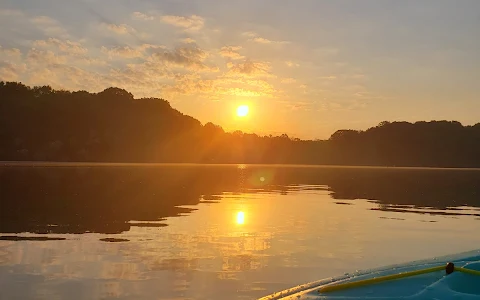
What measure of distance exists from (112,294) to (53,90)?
140 m

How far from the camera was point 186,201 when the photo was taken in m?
30.7

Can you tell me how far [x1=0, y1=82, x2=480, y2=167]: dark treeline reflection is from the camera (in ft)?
382

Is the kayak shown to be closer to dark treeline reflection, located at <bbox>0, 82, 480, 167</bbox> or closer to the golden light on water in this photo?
the golden light on water

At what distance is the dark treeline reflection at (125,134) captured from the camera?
11638cm

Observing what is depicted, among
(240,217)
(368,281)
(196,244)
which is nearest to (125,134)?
(240,217)

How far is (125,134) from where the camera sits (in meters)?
140

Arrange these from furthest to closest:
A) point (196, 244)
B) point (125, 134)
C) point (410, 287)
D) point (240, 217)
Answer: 1. point (125, 134)
2. point (240, 217)
3. point (196, 244)
4. point (410, 287)

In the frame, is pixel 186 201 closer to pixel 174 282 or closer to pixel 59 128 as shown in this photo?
pixel 174 282

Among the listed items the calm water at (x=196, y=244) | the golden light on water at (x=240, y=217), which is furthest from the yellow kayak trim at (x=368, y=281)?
the golden light on water at (x=240, y=217)

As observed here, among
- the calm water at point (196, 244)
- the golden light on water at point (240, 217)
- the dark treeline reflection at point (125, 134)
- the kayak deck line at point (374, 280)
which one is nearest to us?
the kayak deck line at point (374, 280)

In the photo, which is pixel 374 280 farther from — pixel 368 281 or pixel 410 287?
pixel 410 287

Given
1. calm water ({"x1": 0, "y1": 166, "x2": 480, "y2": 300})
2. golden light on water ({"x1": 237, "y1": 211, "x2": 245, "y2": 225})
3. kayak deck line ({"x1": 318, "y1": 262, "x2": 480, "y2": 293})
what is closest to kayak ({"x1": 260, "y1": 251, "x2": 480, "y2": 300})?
kayak deck line ({"x1": 318, "y1": 262, "x2": 480, "y2": 293})

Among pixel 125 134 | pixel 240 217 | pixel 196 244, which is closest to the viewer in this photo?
pixel 196 244

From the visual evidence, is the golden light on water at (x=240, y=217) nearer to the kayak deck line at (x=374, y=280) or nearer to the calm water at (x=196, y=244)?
the calm water at (x=196, y=244)
